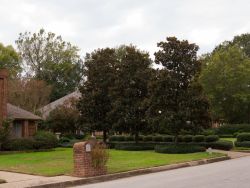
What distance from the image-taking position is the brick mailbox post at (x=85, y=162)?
682 inches

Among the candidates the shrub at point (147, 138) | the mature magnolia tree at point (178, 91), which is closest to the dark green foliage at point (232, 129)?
the shrub at point (147, 138)

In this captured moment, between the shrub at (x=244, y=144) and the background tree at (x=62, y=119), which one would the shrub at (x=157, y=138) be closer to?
the shrub at (x=244, y=144)

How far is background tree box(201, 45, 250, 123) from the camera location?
5897 centimetres

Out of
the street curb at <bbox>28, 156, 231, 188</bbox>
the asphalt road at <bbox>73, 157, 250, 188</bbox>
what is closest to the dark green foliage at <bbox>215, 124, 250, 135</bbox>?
the street curb at <bbox>28, 156, 231, 188</bbox>

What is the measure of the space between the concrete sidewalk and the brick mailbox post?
48 centimetres

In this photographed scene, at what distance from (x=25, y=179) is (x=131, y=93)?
22.2 meters

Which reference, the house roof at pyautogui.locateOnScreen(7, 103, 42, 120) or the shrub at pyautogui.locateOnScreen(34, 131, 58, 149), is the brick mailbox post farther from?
the house roof at pyautogui.locateOnScreen(7, 103, 42, 120)

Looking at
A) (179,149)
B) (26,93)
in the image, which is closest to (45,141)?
(179,149)

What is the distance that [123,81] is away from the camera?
38.7 metres

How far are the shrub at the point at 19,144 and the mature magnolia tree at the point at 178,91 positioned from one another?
9271mm

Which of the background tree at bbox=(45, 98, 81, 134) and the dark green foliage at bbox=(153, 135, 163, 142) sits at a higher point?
the background tree at bbox=(45, 98, 81, 134)

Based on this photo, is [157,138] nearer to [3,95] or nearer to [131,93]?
[131,93]

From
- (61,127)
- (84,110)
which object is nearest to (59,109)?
(61,127)

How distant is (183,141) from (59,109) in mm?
18241
